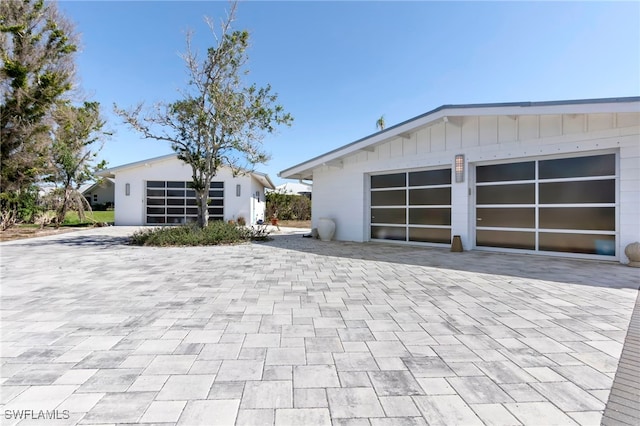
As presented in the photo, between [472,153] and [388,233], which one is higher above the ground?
[472,153]

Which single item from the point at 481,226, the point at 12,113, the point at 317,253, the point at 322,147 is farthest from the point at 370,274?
the point at 12,113

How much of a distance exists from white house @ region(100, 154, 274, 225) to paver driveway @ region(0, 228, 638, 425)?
523 inches

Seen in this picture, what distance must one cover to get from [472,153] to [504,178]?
111 cm

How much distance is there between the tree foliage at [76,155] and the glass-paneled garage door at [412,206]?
610 inches

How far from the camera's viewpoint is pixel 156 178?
1831 cm

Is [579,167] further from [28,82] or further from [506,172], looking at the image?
[28,82]

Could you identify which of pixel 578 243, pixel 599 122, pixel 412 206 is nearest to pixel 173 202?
pixel 412 206

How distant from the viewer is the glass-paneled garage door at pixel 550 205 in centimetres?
684

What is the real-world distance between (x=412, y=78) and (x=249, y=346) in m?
11.8

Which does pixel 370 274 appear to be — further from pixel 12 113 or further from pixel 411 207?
pixel 12 113

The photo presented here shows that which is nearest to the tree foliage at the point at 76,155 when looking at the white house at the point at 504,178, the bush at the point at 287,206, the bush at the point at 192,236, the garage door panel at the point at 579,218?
the bush at the point at 192,236

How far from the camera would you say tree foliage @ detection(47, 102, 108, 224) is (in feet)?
54.8

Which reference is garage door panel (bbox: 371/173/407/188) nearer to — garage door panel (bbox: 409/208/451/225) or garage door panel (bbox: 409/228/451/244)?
garage door panel (bbox: 409/208/451/225)

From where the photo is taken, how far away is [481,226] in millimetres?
8711
